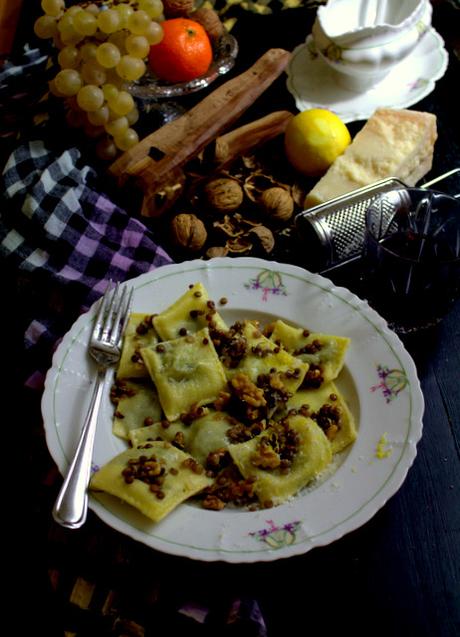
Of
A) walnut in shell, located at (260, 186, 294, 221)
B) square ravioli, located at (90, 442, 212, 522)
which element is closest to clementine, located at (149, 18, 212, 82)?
walnut in shell, located at (260, 186, 294, 221)

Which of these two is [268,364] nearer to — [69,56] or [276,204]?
[276,204]

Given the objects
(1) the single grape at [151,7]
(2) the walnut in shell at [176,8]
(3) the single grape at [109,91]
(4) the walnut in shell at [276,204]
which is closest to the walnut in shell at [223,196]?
(4) the walnut in shell at [276,204]

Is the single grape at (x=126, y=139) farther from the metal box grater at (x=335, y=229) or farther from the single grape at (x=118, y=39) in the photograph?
the metal box grater at (x=335, y=229)

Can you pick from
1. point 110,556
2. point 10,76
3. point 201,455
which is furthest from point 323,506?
point 10,76

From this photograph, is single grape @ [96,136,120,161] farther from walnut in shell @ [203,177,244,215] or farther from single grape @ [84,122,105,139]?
walnut in shell @ [203,177,244,215]

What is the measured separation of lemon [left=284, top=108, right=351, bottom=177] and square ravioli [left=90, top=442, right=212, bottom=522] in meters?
0.77

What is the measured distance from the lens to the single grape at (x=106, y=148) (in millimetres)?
1578

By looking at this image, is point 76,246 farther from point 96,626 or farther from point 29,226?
point 96,626

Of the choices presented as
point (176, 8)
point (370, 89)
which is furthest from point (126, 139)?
point (370, 89)

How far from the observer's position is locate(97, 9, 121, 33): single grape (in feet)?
4.68

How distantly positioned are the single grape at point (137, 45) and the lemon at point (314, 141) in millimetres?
341

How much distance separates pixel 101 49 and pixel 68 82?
92 mm

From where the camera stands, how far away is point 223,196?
4.77 feet

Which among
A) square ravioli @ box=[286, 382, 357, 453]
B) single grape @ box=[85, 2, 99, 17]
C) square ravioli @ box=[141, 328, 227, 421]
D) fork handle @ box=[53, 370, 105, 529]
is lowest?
square ravioli @ box=[286, 382, 357, 453]
